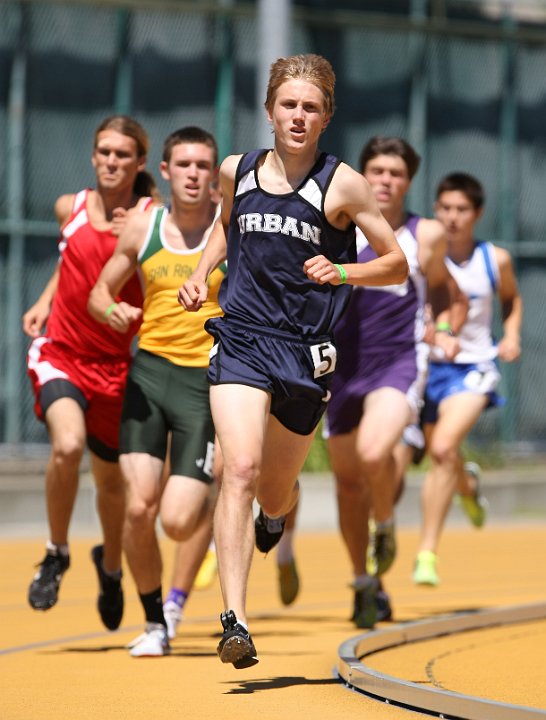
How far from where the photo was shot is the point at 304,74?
7805 mm

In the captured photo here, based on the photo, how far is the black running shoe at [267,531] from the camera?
28.1 feet

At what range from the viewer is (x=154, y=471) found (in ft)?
28.8

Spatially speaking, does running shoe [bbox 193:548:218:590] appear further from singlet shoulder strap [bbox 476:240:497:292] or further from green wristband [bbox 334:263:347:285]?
green wristband [bbox 334:263:347:285]

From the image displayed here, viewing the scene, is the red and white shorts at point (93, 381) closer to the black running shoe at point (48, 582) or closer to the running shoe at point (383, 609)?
the black running shoe at point (48, 582)

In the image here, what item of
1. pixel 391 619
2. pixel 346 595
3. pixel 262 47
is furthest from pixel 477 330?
pixel 262 47

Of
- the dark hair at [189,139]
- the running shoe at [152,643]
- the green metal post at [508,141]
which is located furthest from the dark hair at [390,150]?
the green metal post at [508,141]

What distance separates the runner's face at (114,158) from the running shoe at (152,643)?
90.8 inches

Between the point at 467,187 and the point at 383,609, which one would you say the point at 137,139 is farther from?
the point at 467,187

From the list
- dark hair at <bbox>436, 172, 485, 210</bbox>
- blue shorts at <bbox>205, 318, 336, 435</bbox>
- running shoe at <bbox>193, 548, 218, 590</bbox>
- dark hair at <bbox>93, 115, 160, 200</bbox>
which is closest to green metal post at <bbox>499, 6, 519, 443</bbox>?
dark hair at <bbox>436, 172, 485, 210</bbox>

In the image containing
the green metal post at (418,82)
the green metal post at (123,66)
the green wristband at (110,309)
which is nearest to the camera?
the green wristband at (110,309)

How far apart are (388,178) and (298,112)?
2806 millimetres

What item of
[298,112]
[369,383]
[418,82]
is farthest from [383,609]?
[418,82]

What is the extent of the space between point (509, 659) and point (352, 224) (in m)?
2.11

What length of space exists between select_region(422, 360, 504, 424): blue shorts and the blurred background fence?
19.4 ft
